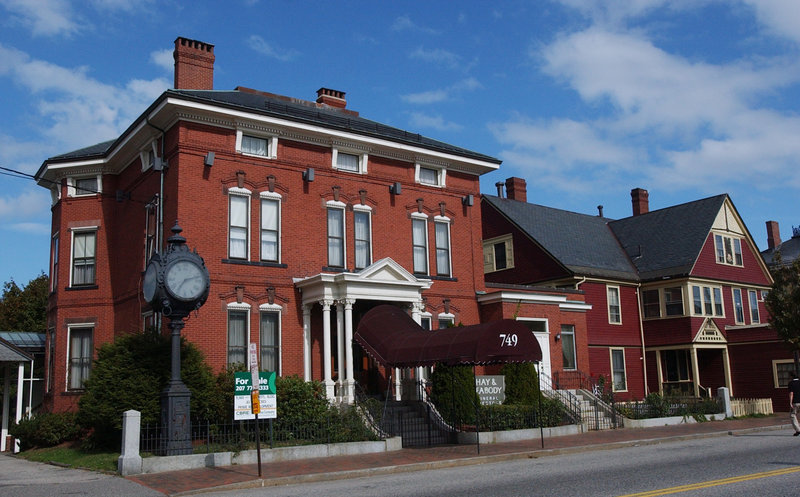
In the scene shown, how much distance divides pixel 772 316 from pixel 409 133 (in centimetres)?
1764

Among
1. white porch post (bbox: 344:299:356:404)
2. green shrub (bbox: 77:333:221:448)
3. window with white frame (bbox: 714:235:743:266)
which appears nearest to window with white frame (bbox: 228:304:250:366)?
green shrub (bbox: 77:333:221:448)

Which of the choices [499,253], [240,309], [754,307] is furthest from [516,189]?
[240,309]

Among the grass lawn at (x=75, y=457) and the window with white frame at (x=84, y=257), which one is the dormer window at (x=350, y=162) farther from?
the grass lawn at (x=75, y=457)

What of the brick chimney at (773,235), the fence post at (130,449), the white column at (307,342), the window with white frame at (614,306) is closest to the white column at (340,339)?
the white column at (307,342)

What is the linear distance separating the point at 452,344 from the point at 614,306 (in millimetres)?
19397

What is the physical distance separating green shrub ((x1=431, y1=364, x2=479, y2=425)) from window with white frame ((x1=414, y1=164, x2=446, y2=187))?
7.70 meters

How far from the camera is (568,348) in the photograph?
2969 centimetres

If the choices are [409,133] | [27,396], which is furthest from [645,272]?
[27,396]

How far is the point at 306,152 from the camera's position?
2406cm

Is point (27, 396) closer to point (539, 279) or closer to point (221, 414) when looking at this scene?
point (221, 414)

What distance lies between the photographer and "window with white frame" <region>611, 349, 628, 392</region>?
117ft

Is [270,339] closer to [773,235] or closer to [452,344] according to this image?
[452,344]

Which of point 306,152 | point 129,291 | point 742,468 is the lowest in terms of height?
point 742,468

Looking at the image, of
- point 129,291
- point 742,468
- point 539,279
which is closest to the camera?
point 742,468
